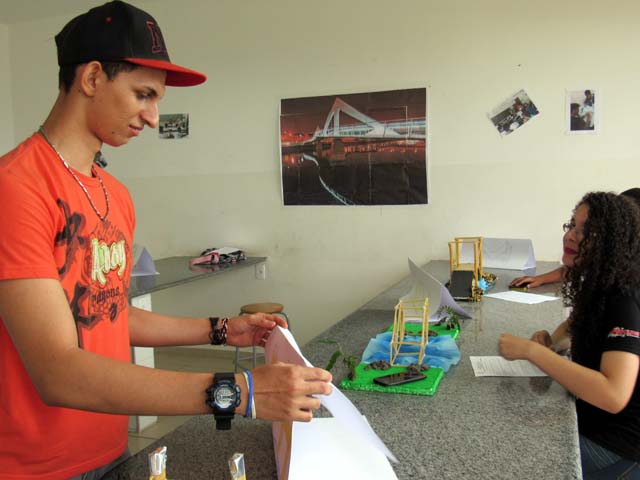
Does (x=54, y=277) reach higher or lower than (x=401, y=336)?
higher

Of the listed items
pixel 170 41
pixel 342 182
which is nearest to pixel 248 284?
pixel 342 182

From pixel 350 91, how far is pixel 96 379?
3.34 metres

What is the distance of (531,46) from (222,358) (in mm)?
3085

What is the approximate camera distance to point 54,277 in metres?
0.84

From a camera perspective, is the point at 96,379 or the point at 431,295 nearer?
the point at 96,379

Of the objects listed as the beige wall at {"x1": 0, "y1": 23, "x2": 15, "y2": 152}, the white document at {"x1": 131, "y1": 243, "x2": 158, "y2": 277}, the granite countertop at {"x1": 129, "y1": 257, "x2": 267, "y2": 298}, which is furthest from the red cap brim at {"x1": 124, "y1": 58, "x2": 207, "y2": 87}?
the beige wall at {"x1": 0, "y1": 23, "x2": 15, "y2": 152}

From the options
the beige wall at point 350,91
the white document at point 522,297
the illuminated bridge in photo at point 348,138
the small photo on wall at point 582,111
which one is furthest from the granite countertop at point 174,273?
the small photo on wall at point 582,111

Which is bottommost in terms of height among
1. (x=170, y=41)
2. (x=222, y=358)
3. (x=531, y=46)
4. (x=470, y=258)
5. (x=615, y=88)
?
(x=222, y=358)

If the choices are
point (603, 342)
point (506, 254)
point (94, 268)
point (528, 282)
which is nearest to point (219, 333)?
point (94, 268)

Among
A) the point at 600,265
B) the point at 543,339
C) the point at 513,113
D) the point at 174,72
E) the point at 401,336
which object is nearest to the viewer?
the point at 174,72

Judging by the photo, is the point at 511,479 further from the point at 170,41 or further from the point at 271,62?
the point at 170,41

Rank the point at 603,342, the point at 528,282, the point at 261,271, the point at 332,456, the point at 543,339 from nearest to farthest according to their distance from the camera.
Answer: the point at 332,456
the point at 603,342
the point at 543,339
the point at 528,282
the point at 261,271

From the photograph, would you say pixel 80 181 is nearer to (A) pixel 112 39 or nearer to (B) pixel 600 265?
(A) pixel 112 39

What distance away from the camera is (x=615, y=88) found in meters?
3.31
